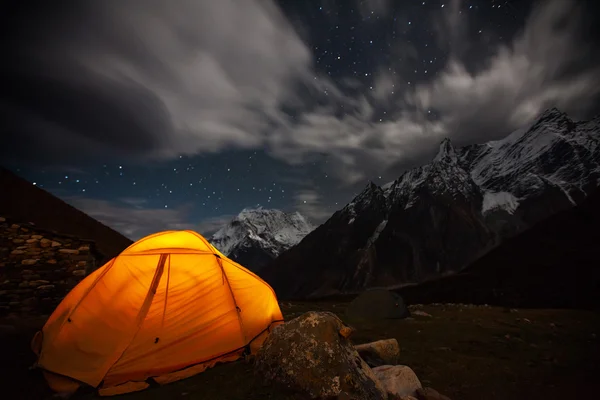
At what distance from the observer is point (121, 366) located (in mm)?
5609

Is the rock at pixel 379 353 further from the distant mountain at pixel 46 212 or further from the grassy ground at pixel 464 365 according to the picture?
the distant mountain at pixel 46 212

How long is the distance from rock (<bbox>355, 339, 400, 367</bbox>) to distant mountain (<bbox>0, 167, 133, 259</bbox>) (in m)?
19.9

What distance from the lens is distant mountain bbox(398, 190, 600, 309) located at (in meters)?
56.1

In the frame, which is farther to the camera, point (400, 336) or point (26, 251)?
point (26, 251)

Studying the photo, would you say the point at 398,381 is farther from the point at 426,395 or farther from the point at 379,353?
the point at 379,353

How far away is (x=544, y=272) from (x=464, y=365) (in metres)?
89.8

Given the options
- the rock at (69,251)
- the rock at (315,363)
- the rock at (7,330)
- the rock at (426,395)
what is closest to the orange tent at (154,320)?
the rock at (315,363)

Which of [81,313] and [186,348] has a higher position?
[81,313]

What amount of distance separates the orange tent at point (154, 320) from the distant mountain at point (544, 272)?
63.1m

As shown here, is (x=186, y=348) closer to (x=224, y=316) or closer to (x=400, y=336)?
(x=224, y=316)

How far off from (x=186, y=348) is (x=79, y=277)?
10.2 m

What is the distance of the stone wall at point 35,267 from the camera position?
1191 cm

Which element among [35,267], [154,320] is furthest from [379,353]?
[35,267]

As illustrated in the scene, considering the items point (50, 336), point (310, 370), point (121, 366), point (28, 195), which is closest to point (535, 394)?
point (310, 370)
